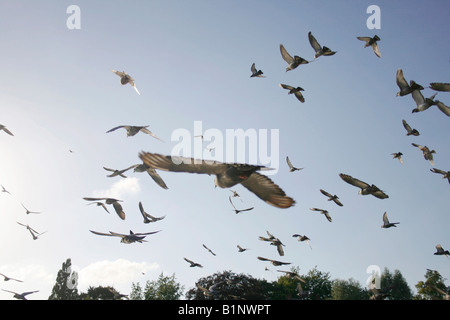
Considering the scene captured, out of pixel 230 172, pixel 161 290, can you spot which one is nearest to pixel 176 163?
pixel 230 172

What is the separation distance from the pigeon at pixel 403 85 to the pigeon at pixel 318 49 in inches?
91.3

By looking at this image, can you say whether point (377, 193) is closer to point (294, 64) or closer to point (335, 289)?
point (294, 64)

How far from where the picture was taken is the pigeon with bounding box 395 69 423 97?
9.54 m

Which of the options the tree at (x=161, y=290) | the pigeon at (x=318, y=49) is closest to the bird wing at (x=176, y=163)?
the pigeon at (x=318, y=49)

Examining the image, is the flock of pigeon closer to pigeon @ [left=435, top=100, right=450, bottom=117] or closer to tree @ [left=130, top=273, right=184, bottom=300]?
pigeon @ [left=435, top=100, right=450, bottom=117]

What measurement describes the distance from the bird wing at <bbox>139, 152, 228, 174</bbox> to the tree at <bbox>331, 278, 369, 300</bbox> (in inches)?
2816

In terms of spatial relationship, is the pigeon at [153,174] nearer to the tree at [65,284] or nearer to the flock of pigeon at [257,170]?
the flock of pigeon at [257,170]

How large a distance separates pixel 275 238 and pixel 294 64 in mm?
7596

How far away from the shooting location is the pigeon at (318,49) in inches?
392

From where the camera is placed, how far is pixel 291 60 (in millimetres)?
11070

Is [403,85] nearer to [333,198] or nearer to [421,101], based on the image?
[421,101]

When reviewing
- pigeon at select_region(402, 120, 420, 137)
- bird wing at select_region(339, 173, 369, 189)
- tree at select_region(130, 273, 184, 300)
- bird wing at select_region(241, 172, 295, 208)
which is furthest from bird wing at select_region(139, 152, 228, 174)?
tree at select_region(130, 273, 184, 300)

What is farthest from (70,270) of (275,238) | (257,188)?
(257,188)
